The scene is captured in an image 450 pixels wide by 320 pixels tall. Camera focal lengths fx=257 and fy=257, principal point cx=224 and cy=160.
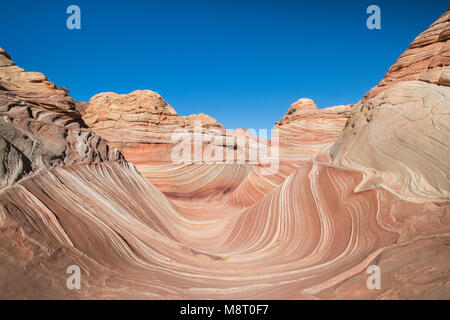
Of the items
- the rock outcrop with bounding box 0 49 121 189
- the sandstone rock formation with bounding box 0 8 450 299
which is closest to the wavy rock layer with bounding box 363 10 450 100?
the sandstone rock formation with bounding box 0 8 450 299

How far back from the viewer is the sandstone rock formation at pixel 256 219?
1917mm

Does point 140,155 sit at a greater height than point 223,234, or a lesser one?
greater

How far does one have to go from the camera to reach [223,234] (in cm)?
554

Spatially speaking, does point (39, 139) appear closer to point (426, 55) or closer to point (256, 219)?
point (256, 219)

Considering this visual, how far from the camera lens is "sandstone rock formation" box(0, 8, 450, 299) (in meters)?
1.92

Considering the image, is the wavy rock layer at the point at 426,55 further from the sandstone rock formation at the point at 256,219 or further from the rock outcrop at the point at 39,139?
the rock outcrop at the point at 39,139

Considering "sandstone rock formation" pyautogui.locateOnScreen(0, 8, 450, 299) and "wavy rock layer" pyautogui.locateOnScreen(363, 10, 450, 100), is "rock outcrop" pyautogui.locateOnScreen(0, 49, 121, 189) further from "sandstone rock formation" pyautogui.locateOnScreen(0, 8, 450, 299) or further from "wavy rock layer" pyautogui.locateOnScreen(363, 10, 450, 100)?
"wavy rock layer" pyautogui.locateOnScreen(363, 10, 450, 100)

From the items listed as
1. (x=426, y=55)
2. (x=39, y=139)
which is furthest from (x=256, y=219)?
(x=426, y=55)

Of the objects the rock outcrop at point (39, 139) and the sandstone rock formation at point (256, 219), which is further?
the rock outcrop at point (39, 139)

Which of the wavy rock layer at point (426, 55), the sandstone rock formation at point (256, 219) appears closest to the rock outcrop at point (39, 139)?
the sandstone rock formation at point (256, 219)

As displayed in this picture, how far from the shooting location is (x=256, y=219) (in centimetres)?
527

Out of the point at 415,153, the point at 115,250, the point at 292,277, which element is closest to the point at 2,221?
the point at 115,250

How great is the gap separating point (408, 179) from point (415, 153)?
396mm
